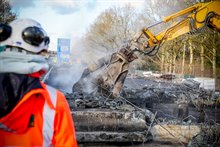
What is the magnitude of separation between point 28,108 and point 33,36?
47 cm

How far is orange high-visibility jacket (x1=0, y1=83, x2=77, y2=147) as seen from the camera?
1.94 m

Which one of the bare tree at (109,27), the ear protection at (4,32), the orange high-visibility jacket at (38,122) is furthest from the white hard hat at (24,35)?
the bare tree at (109,27)

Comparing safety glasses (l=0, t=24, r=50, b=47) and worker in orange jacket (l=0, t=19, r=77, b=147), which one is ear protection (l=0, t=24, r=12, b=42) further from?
worker in orange jacket (l=0, t=19, r=77, b=147)

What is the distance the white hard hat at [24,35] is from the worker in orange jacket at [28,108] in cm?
7

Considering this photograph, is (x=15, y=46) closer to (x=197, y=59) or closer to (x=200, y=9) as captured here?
(x=200, y=9)

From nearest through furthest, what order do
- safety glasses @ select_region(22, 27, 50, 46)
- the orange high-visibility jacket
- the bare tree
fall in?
the orange high-visibility jacket
safety glasses @ select_region(22, 27, 50, 46)
the bare tree

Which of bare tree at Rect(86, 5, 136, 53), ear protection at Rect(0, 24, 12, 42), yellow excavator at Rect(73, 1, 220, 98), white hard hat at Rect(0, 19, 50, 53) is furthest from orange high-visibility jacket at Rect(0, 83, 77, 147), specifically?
bare tree at Rect(86, 5, 136, 53)

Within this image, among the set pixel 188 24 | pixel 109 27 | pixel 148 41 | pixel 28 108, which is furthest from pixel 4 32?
pixel 109 27

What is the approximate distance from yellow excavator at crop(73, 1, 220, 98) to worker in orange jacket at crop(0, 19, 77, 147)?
7572mm

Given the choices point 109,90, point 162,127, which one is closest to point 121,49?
point 109,90

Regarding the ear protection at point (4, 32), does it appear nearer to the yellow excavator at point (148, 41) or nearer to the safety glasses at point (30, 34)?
the safety glasses at point (30, 34)

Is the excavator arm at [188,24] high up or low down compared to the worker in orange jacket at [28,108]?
up

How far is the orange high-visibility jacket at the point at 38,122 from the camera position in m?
1.94

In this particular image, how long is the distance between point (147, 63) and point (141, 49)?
3619 cm
